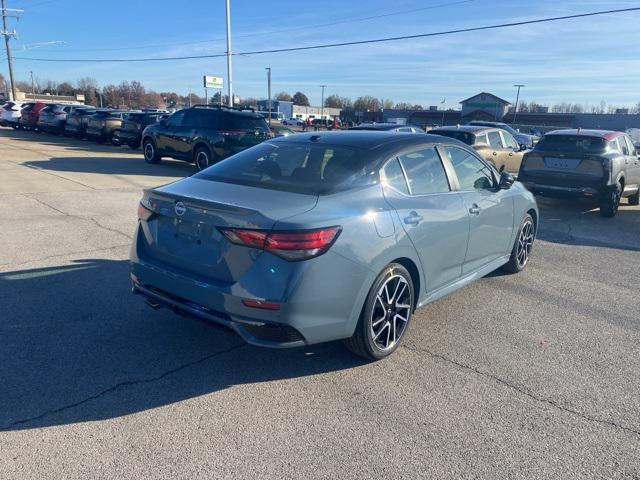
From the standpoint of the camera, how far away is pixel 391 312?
12.5ft

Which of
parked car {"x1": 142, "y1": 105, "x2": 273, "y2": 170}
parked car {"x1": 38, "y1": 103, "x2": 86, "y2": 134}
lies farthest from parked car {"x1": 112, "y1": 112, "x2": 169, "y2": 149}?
parked car {"x1": 38, "y1": 103, "x2": 86, "y2": 134}

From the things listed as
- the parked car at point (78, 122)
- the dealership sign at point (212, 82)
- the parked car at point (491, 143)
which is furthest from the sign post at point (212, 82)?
the parked car at point (491, 143)

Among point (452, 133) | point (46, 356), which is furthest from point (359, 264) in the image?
point (452, 133)

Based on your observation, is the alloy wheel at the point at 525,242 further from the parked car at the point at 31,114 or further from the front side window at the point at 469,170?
the parked car at the point at 31,114

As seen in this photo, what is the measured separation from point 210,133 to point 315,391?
1182cm

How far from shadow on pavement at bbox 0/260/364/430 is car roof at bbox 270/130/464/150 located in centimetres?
167

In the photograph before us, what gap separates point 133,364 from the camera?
3.61m

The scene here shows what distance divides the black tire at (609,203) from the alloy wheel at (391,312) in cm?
785

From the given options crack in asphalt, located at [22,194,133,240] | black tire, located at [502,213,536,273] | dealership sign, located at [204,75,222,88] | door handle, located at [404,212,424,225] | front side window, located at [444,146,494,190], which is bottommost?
crack in asphalt, located at [22,194,133,240]

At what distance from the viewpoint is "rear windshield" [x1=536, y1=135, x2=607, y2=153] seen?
10047mm

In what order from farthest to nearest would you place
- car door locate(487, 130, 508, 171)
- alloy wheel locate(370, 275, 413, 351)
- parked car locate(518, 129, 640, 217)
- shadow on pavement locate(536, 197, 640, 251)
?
car door locate(487, 130, 508, 171) < parked car locate(518, 129, 640, 217) < shadow on pavement locate(536, 197, 640, 251) < alloy wheel locate(370, 275, 413, 351)

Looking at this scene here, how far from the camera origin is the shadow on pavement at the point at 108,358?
3137mm

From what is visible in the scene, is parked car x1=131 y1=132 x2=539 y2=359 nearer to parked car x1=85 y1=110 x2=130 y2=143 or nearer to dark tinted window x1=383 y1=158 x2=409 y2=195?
dark tinted window x1=383 y1=158 x2=409 y2=195

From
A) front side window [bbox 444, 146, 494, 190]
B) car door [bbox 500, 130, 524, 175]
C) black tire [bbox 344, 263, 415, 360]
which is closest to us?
black tire [bbox 344, 263, 415, 360]
